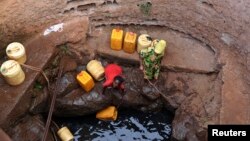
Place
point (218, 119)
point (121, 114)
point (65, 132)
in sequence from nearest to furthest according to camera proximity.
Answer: point (218, 119) → point (65, 132) → point (121, 114)

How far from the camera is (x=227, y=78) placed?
5.24m

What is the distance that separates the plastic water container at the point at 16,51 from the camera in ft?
16.9

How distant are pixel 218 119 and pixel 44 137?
2.24 metres

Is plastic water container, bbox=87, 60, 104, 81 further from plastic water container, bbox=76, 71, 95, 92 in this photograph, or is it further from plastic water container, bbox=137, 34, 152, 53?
plastic water container, bbox=137, 34, 152, 53

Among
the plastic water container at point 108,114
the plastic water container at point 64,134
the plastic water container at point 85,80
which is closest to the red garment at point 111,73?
the plastic water container at point 85,80

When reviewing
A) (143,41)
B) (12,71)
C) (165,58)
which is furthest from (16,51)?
(165,58)

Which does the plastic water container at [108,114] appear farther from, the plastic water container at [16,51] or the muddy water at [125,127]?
the plastic water container at [16,51]

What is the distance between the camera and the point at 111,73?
5648mm

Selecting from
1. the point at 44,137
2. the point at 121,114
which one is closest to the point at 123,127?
the point at 121,114

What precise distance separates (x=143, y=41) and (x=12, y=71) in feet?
5.99

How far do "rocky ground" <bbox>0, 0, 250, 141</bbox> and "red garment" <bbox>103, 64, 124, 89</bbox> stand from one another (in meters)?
0.14

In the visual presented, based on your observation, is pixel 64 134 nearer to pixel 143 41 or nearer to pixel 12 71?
pixel 12 71

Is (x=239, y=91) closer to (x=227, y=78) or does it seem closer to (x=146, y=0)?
(x=227, y=78)

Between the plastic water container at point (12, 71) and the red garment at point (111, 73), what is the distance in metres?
1.22
